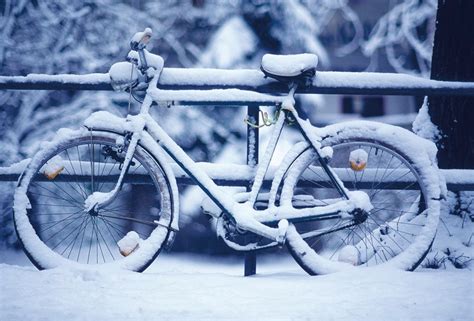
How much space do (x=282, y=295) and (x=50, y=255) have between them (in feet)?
4.38

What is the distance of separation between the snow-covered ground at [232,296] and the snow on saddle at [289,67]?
1153 millimetres

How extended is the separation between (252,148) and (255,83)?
41 centimetres

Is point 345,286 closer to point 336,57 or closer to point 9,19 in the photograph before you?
point 9,19

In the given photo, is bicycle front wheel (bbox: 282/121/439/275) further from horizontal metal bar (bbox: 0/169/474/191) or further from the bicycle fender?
the bicycle fender

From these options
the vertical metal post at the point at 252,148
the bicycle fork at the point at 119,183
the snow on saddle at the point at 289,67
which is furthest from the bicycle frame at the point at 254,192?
the vertical metal post at the point at 252,148

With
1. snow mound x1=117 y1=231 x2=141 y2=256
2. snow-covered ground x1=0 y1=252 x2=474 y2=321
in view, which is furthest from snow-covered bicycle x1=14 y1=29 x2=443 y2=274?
snow-covered ground x1=0 y1=252 x2=474 y2=321

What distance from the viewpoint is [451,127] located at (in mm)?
3098

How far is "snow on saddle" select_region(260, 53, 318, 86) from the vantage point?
8.25 feet

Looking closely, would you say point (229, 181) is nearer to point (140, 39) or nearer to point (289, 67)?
point (289, 67)

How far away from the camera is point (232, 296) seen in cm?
218

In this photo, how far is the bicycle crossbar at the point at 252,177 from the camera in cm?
280

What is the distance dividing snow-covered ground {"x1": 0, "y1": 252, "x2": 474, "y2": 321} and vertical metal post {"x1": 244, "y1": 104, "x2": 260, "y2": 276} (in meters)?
0.20

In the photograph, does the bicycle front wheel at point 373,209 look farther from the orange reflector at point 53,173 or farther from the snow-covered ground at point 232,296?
the orange reflector at point 53,173

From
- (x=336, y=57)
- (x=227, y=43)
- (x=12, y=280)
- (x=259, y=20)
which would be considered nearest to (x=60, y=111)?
(x=227, y=43)
